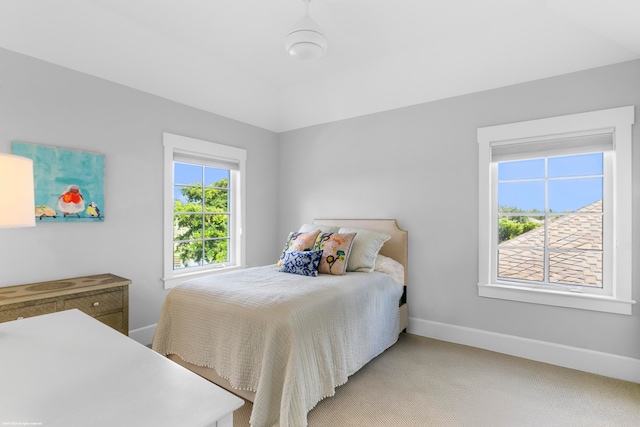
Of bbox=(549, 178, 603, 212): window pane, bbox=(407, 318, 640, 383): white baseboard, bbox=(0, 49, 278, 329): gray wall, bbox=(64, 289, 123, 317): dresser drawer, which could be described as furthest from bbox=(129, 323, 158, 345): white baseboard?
bbox=(549, 178, 603, 212): window pane

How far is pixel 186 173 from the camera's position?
11.2 feet

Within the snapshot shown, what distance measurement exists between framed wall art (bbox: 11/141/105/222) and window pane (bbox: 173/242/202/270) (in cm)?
83

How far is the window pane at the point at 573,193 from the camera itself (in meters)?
2.61

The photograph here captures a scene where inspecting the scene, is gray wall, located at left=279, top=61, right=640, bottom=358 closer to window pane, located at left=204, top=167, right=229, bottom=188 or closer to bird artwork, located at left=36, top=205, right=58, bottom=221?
window pane, located at left=204, top=167, right=229, bottom=188

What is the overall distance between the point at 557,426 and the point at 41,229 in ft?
12.0

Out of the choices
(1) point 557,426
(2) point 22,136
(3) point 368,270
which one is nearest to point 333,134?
(3) point 368,270

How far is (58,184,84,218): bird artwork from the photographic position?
247cm

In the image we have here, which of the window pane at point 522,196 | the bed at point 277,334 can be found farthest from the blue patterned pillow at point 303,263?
the window pane at point 522,196

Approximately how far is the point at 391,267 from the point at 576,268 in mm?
1508

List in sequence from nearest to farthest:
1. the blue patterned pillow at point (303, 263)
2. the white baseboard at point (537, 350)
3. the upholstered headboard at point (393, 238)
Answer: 1. the white baseboard at point (537, 350)
2. the blue patterned pillow at point (303, 263)
3. the upholstered headboard at point (393, 238)

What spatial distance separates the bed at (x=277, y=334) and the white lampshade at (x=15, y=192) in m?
1.19

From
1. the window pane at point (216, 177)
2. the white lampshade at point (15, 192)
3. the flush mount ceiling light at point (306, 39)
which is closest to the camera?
the white lampshade at point (15, 192)

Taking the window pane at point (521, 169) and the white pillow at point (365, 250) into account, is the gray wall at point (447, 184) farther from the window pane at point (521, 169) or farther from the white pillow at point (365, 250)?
the white pillow at point (365, 250)

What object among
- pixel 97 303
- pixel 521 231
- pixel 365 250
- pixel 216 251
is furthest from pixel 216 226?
pixel 521 231
